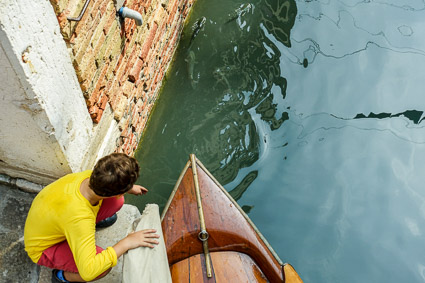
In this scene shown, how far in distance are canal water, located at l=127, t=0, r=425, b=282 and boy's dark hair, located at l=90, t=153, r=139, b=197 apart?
1413mm

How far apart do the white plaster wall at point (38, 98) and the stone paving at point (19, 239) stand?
173 millimetres

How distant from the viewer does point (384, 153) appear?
4254 mm

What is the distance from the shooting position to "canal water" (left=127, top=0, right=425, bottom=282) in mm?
3760

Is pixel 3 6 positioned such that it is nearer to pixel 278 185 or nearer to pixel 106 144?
pixel 106 144

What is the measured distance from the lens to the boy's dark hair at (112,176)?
2209 mm

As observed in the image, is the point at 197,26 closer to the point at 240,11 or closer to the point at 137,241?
the point at 240,11

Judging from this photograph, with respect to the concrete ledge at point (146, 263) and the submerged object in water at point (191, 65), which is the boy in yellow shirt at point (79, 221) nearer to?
the concrete ledge at point (146, 263)

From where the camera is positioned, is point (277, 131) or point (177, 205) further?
point (277, 131)

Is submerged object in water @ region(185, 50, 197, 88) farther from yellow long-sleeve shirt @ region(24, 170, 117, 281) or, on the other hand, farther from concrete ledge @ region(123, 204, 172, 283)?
yellow long-sleeve shirt @ region(24, 170, 117, 281)

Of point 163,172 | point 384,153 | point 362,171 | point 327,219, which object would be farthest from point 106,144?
point 384,153

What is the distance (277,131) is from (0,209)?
8.18 feet

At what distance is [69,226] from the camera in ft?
7.27

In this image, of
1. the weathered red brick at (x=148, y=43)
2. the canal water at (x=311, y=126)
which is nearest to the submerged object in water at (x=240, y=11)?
the canal water at (x=311, y=126)

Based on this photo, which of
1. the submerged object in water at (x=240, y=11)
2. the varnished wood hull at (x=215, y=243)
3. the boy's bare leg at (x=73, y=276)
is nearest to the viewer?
the boy's bare leg at (x=73, y=276)
